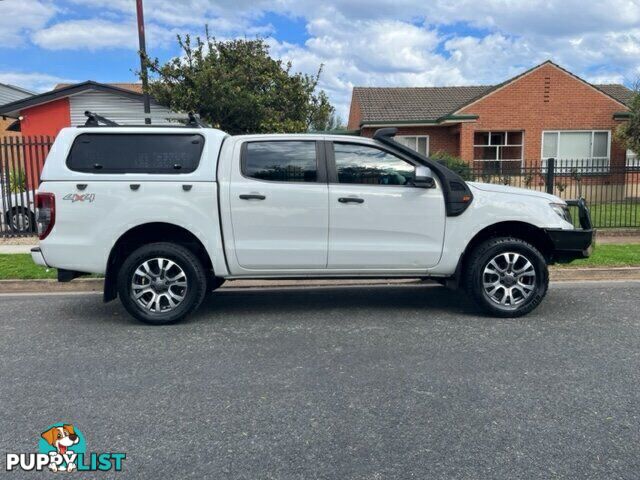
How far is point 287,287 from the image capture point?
24.7 ft

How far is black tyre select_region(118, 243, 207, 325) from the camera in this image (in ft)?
18.0

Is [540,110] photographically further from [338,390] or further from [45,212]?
[338,390]

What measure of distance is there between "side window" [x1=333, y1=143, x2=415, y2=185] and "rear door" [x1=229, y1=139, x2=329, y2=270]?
0.23 metres

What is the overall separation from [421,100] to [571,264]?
1618 cm

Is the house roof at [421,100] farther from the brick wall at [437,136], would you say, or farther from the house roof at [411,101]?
the brick wall at [437,136]

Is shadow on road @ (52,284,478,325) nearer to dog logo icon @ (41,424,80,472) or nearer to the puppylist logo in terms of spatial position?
dog logo icon @ (41,424,80,472)

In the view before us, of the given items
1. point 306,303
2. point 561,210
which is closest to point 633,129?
point 561,210

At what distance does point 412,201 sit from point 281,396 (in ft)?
8.55

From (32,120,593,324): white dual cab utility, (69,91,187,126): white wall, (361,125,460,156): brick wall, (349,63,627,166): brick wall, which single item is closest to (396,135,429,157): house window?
(361,125,460,156): brick wall

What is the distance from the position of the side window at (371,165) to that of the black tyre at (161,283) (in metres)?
1.81

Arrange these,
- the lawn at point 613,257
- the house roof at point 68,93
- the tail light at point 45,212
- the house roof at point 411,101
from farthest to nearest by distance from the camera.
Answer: the house roof at point 411,101 → the house roof at point 68,93 → the lawn at point 613,257 → the tail light at point 45,212

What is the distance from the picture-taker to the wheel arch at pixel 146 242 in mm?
5586

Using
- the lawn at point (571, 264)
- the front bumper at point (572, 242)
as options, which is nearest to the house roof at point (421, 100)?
the lawn at point (571, 264)

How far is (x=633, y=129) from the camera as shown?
1845 centimetres
